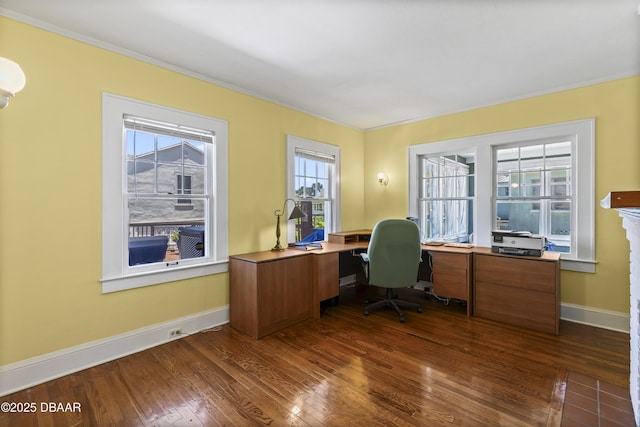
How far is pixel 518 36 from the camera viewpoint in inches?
91.5

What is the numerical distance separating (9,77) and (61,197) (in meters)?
0.99

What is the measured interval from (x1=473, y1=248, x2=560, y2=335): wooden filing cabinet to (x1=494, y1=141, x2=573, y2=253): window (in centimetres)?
50

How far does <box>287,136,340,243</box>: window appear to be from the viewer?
12.9 ft

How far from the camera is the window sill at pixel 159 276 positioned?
2.46 m

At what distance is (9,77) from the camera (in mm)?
1513

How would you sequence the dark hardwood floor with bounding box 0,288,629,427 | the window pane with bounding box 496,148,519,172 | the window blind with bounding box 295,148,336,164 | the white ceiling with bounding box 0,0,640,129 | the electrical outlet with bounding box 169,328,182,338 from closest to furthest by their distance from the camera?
the dark hardwood floor with bounding box 0,288,629,427 < the white ceiling with bounding box 0,0,640,129 < the electrical outlet with bounding box 169,328,182,338 < the window pane with bounding box 496,148,519,172 < the window blind with bounding box 295,148,336,164

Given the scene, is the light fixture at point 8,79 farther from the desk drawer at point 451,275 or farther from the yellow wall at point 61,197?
the desk drawer at point 451,275

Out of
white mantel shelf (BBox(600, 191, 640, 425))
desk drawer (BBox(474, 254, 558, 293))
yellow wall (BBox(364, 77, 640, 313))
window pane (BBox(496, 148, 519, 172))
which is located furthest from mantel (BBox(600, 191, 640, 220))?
window pane (BBox(496, 148, 519, 172))

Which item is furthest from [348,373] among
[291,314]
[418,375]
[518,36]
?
[518,36]

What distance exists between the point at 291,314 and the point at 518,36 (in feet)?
10.5

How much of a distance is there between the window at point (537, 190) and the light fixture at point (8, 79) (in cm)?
451

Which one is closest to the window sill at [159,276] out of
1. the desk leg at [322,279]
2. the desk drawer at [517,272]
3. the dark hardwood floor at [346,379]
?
the dark hardwood floor at [346,379]

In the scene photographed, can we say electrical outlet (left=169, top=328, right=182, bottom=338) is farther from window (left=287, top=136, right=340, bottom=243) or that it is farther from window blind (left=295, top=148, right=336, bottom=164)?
window blind (left=295, top=148, right=336, bottom=164)

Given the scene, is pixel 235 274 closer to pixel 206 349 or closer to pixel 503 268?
pixel 206 349
